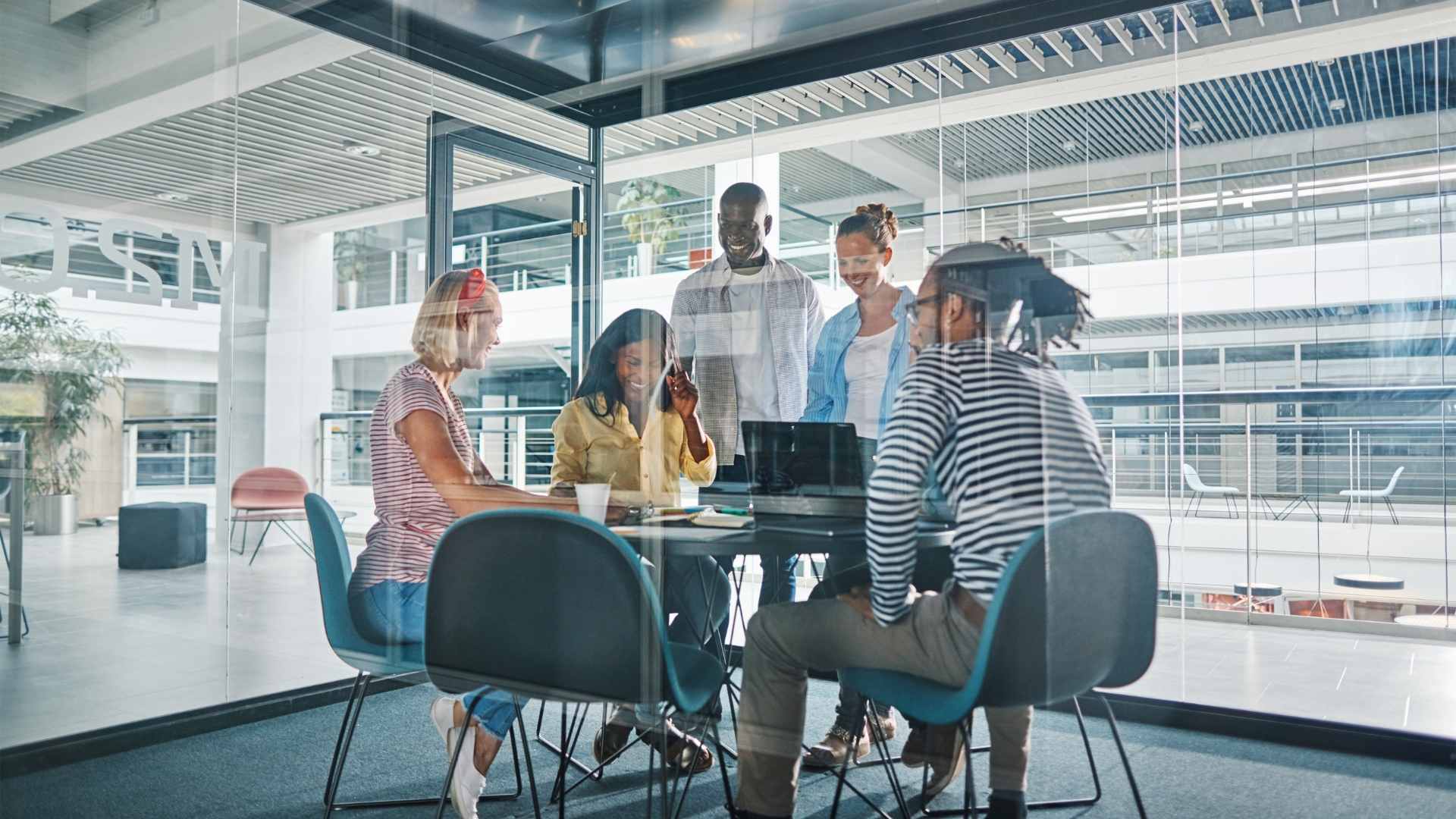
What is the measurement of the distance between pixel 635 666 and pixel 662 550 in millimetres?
290

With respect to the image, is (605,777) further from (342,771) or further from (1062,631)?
(1062,631)

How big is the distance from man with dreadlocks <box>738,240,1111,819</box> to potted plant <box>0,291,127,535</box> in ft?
7.25

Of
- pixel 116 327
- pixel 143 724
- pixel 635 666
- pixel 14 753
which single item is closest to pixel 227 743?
pixel 143 724

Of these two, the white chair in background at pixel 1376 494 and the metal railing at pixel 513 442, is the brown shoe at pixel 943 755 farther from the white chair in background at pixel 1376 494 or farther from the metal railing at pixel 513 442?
the metal railing at pixel 513 442

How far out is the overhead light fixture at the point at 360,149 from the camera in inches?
116

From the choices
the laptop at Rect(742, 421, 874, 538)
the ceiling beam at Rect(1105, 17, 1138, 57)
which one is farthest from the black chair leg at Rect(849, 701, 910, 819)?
the ceiling beam at Rect(1105, 17, 1138, 57)

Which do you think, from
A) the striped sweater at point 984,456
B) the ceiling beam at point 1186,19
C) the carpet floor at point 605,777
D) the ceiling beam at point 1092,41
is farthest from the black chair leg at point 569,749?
the ceiling beam at point 1186,19

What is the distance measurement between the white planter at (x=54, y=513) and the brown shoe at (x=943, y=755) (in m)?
2.40

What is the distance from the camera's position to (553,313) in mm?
2617

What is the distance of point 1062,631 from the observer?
5.95ft

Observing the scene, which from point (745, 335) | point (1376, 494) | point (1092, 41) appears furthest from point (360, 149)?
point (1376, 494)

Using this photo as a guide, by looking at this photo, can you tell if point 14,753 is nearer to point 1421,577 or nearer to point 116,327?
point 116,327

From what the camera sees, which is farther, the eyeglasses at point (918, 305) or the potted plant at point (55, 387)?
the potted plant at point (55, 387)

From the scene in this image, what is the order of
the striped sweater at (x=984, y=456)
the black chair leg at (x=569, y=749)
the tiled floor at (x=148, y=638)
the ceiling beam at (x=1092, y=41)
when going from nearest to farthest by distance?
the striped sweater at (x=984, y=456) → the ceiling beam at (x=1092, y=41) → the black chair leg at (x=569, y=749) → the tiled floor at (x=148, y=638)
